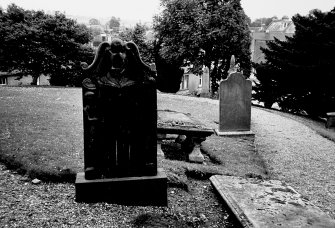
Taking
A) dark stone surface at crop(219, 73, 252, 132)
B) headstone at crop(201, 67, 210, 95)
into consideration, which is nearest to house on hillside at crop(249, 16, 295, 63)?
headstone at crop(201, 67, 210, 95)

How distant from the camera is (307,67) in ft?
57.0

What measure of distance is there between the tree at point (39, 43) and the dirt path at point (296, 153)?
464 inches

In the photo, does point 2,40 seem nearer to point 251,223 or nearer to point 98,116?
point 98,116

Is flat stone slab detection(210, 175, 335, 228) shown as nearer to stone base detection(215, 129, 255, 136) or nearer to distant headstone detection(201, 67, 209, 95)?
stone base detection(215, 129, 255, 136)

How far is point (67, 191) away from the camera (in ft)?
16.5

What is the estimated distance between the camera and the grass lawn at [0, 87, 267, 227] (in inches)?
174

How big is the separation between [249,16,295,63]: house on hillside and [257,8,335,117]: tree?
25889 millimetres

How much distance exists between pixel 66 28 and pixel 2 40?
14.7ft

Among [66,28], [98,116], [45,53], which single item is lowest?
[98,116]

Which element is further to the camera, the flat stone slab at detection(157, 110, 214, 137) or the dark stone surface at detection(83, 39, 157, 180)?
the flat stone slab at detection(157, 110, 214, 137)

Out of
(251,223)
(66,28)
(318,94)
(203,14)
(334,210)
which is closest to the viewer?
(251,223)

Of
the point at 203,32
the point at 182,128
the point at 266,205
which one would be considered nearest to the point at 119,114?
the point at 266,205

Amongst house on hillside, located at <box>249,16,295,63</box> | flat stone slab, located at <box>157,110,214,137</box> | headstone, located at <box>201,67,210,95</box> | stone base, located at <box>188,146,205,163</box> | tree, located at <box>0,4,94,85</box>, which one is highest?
house on hillside, located at <box>249,16,295,63</box>

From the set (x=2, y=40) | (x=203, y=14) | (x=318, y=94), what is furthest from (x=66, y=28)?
(x=318, y=94)
